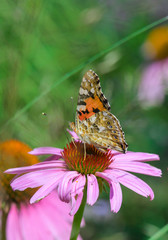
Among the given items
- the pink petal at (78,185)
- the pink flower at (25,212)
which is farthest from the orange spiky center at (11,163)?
the pink petal at (78,185)

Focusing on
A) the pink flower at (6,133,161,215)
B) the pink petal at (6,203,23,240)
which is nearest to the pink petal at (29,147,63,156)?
the pink flower at (6,133,161,215)

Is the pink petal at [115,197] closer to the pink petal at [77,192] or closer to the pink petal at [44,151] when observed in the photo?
the pink petal at [77,192]

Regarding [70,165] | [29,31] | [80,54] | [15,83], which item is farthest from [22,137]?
[80,54]

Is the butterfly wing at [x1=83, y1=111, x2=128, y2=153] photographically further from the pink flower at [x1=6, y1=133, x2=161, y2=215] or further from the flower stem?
the flower stem

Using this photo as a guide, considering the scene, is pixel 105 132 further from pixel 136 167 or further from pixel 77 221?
pixel 77 221

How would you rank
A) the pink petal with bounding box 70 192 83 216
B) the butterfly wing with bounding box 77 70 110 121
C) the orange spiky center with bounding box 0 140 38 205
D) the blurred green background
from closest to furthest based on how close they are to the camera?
the pink petal with bounding box 70 192 83 216, the orange spiky center with bounding box 0 140 38 205, the butterfly wing with bounding box 77 70 110 121, the blurred green background

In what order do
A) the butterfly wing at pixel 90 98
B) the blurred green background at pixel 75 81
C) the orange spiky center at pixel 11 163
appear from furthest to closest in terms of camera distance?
the blurred green background at pixel 75 81, the butterfly wing at pixel 90 98, the orange spiky center at pixel 11 163

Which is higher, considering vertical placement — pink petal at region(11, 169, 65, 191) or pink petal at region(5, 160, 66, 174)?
pink petal at region(5, 160, 66, 174)

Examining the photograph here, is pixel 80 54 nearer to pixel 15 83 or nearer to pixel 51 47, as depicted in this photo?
pixel 51 47

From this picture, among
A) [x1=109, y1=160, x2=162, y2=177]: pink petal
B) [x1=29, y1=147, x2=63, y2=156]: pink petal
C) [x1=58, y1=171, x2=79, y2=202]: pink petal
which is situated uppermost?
[x1=29, y1=147, x2=63, y2=156]: pink petal
